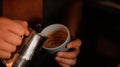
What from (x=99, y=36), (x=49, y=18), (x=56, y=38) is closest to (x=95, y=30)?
(x=99, y=36)

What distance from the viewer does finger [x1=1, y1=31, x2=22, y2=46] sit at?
588 mm

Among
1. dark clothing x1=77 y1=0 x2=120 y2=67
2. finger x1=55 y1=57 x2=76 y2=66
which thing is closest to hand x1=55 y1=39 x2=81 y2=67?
finger x1=55 y1=57 x2=76 y2=66

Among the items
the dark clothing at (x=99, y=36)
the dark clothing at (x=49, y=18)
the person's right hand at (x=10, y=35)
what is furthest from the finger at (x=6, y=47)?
the dark clothing at (x=99, y=36)

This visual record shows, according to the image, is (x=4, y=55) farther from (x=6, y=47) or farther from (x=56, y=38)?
(x=56, y=38)

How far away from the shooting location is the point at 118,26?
3.38 ft

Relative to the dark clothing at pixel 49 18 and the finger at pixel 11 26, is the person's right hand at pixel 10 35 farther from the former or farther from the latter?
the dark clothing at pixel 49 18

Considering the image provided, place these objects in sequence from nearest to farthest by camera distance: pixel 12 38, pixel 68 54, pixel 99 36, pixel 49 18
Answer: pixel 12 38 < pixel 68 54 < pixel 49 18 < pixel 99 36

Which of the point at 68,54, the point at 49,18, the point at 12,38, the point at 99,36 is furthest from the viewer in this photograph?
the point at 99,36

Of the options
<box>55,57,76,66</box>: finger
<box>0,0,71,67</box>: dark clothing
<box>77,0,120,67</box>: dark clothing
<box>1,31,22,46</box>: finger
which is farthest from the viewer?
<box>77,0,120,67</box>: dark clothing

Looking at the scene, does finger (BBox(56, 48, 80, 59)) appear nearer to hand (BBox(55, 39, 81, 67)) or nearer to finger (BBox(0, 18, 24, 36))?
hand (BBox(55, 39, 81, 67))

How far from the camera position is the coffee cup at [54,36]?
0.66 meters

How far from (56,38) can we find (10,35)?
0.59 ft

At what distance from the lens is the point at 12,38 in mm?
602

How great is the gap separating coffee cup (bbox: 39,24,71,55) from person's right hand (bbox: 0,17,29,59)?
0.31 feet
